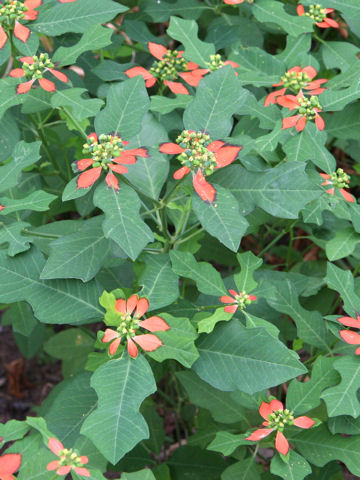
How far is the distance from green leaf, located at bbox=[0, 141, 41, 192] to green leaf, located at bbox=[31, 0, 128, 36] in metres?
0.39

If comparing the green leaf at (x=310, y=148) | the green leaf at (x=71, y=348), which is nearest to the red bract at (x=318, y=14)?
the green leaf at (x=310, y=148)

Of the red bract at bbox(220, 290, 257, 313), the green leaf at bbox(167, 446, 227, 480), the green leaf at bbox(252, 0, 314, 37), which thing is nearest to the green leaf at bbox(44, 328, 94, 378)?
the green leaf at bbox(167, 446, 227, 480)

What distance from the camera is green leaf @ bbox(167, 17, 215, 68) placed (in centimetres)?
182

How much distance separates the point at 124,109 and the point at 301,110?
1.76ft

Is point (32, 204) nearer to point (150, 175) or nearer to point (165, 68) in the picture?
point (150, 175)

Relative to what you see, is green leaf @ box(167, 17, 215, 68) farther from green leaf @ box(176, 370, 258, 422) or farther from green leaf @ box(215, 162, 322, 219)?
green leaf @ box(176, 370, 258, 422)

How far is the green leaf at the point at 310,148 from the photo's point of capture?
164cm

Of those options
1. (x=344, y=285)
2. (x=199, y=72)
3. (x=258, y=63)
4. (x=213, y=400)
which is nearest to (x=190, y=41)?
(x=199, y=72)

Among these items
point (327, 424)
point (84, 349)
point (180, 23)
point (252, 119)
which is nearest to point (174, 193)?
point (252, 119)

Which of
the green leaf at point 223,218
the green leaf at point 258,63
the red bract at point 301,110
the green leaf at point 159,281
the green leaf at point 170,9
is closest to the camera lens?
the green leaf at point 223,218

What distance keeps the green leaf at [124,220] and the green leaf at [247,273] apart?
351 mm

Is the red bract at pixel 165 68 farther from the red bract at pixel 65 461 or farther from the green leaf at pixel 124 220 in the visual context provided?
the red bract at pixel 65 461

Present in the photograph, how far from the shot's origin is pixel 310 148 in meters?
1.65

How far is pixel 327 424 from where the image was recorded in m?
1.58
